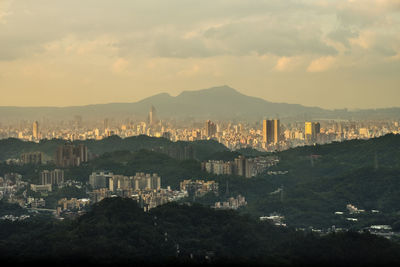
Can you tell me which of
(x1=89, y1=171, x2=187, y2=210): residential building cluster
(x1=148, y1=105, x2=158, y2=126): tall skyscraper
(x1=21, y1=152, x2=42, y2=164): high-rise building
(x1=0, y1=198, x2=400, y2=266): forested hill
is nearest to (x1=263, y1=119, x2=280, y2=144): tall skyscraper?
(x1=148, y1=105, x2=158, y2=126): tall skyscraper

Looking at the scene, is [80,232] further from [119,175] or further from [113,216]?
[119,175]

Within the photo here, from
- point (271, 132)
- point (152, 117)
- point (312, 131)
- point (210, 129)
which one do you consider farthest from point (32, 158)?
point (152, 117)

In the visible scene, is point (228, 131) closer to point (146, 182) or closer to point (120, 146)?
point (120, 146)

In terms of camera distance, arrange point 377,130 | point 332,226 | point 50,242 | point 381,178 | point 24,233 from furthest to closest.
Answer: point 377,130 → point 381,178 → point 332,226 → point 24,233 → point 50,242

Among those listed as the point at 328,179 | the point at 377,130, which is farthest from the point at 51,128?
the point at 328,179

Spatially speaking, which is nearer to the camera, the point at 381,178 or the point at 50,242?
the point at 50,242

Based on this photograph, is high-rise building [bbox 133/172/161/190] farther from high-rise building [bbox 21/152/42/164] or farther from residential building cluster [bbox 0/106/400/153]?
residential building cluster [bbox 0/106/400/153]

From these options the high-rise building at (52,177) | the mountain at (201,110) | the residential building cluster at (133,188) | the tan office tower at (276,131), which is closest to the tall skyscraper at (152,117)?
the mountain at (201,110)

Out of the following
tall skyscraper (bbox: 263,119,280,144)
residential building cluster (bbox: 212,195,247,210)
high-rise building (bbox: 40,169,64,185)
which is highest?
tall skyscraper (bbox: 263,119,280,144)
